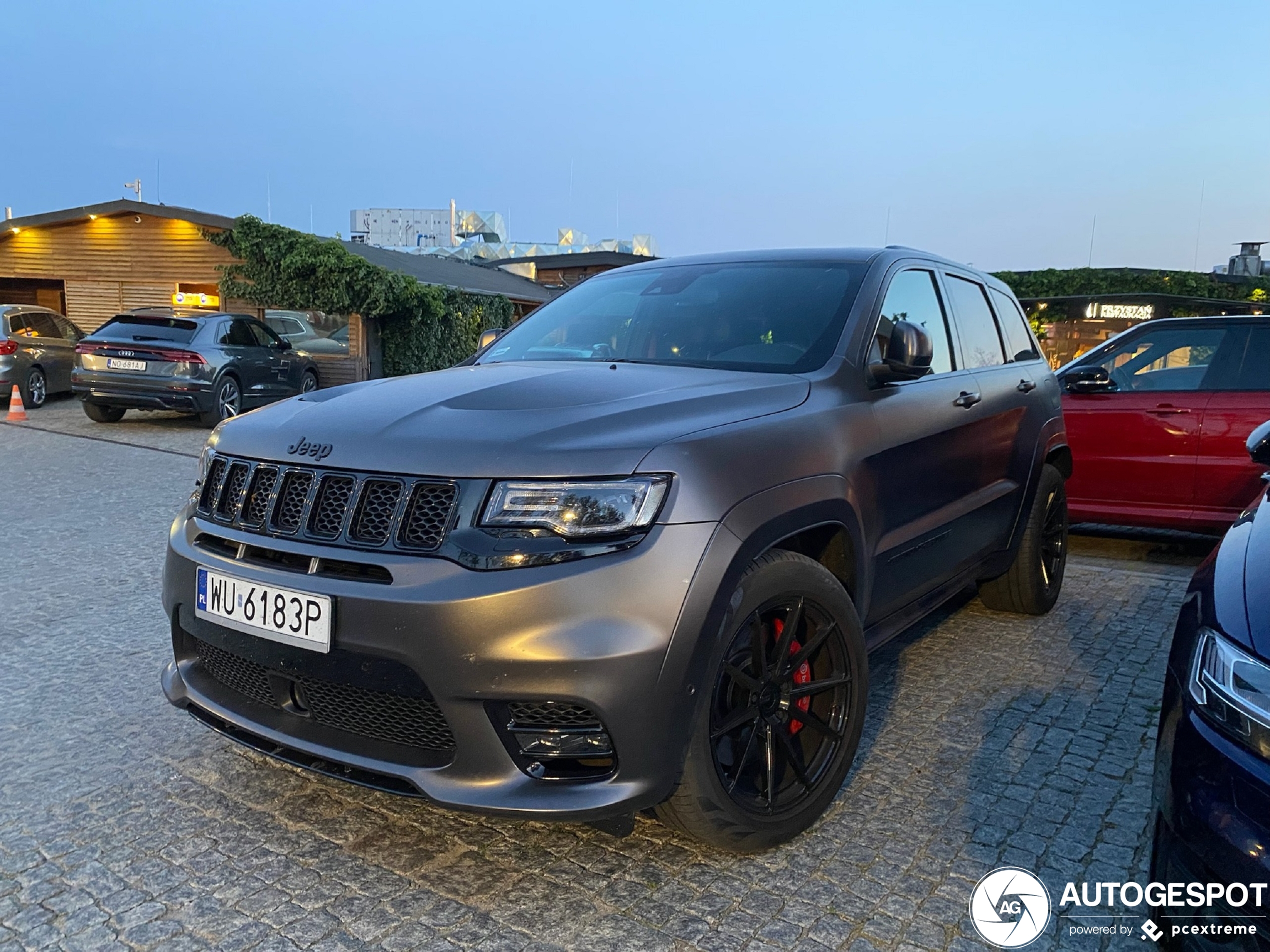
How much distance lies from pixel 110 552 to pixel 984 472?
5.50 m

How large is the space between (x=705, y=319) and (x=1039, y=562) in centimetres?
255

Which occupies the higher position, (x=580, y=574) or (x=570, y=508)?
(x=570, y=508)

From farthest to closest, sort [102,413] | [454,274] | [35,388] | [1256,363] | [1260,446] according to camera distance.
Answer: [454,274] < [35,388] < [102,413] < [1256,363] < [1260,446]

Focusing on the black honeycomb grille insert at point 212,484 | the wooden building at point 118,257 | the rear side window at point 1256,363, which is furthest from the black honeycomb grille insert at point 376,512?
the wooden building at point 118,257

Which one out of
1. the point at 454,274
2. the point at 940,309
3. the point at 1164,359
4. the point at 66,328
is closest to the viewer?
the point at 940,309

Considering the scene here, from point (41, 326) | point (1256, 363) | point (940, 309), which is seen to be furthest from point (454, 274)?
point (940, 309)

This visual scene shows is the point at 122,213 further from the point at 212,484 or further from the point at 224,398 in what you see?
the point at 212,484

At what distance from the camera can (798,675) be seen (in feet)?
9.58

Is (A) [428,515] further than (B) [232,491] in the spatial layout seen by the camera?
No

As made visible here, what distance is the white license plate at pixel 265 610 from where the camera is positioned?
2.45m

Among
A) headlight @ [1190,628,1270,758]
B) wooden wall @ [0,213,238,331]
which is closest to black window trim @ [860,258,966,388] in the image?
headlight @ [1190,628,1270,758]

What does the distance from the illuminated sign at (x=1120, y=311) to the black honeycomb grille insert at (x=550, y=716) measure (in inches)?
646

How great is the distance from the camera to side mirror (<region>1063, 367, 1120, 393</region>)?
7031mm

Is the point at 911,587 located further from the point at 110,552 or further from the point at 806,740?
the point at 110,552
